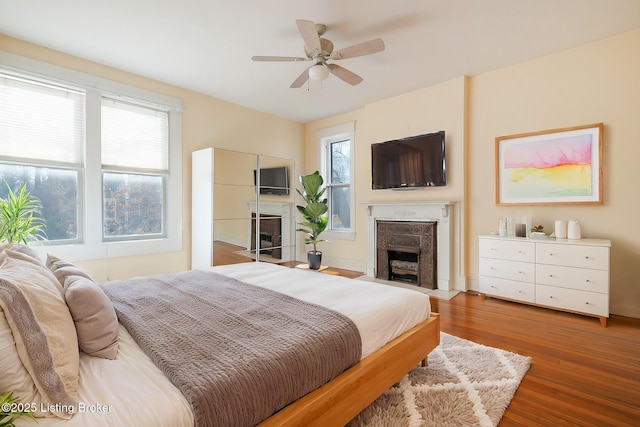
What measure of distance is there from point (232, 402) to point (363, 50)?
2.57 m

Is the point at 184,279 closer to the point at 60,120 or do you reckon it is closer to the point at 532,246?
the point at 60,120

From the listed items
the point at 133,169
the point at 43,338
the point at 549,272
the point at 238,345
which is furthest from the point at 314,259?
the point at 43,338

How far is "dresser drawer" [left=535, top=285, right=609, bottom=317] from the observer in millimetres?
2744

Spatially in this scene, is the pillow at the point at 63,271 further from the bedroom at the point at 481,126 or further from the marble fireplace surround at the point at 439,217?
the marble fireplace surround at the point at 439,217

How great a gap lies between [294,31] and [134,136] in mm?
2390

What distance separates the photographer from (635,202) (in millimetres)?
2877

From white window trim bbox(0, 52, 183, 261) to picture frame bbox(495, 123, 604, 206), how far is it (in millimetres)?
4165

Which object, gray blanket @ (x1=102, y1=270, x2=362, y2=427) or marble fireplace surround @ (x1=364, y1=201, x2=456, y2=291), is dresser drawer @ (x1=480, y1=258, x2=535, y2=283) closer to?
marble fireplace surround @ (x1=364, y1=201, x2=456, y2=291)

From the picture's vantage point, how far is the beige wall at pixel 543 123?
291 centimetres

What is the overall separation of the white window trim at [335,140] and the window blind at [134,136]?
2635mm

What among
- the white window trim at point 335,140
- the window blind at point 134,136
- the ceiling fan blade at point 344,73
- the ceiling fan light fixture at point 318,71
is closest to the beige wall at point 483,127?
the white window trim at point 335,140

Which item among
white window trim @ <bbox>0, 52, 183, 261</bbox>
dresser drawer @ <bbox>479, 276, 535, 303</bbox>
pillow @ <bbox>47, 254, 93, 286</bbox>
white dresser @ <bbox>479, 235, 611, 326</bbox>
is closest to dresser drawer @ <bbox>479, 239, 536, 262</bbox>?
white dresser @ <bbox>479, 235, 611, 326</bbox>

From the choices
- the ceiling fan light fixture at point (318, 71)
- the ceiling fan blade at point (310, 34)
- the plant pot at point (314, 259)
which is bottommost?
the plant pot at point (314, 259)

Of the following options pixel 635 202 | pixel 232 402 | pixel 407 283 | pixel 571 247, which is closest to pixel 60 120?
pixel 232 402
